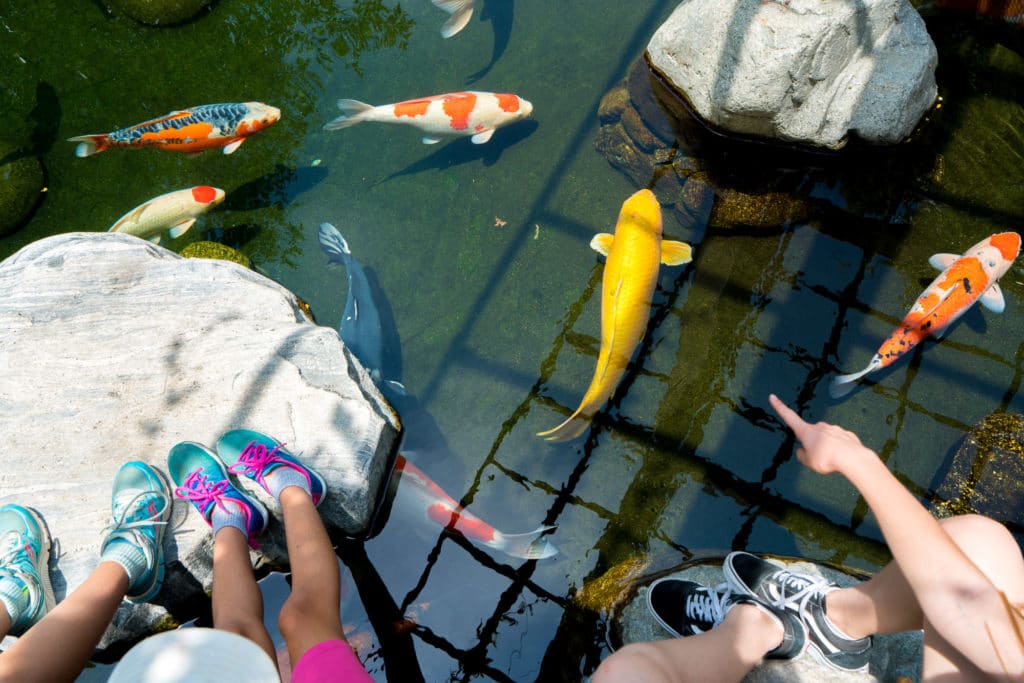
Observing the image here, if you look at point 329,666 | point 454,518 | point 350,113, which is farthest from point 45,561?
point 350,113

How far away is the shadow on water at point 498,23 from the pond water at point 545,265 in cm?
2

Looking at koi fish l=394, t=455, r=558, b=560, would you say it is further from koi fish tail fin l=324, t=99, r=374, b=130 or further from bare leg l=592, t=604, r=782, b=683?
koi fish tail fin l=324, t=99, r=374, b=130

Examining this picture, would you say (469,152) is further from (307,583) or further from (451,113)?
(307,583)

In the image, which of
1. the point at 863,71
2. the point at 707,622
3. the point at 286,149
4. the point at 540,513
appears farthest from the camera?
the point at 286,149

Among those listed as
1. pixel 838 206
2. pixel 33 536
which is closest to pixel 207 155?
pixel 33 536

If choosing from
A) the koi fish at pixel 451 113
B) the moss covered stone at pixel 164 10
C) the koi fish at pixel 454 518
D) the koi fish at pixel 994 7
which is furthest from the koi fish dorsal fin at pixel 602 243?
the moss covered stone at pixel 164 10

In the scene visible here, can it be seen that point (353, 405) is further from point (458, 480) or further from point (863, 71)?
point (863, 71)

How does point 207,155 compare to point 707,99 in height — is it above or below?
below

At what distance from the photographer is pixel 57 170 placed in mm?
4961

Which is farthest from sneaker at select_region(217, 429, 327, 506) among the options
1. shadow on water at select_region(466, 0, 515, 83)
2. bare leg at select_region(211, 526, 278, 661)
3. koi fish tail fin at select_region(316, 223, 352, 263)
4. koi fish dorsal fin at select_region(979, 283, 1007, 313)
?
koi fish dorsal fin at select_region(979, 283, 1007, 313)

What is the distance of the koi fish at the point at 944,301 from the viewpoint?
12.0 ft

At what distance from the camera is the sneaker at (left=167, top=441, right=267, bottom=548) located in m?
2.96

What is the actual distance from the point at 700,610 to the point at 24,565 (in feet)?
9.03

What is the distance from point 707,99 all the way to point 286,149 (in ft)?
9.56
